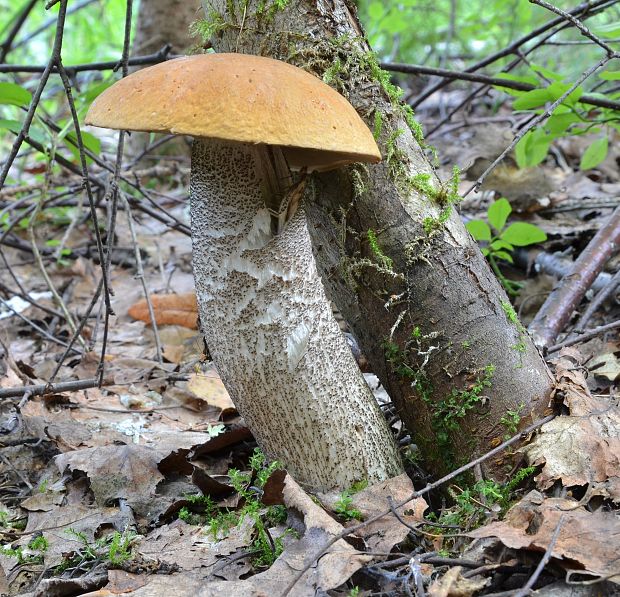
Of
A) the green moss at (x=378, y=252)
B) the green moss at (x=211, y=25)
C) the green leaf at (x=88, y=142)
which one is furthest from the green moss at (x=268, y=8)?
the green leaf at (x=88, y=142)

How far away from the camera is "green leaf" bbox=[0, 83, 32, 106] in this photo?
2.59 meters

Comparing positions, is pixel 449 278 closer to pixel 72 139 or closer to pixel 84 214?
pixel 72 139

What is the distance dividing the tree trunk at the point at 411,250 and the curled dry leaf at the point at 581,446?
108mm

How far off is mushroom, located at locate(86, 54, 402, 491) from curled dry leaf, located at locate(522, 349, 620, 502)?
0.61m

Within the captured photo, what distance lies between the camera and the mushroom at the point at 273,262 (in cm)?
174

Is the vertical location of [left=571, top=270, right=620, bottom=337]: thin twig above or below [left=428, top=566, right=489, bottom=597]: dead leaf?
above

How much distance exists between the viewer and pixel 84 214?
5.84 metres

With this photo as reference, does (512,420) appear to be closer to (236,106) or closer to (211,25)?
(236,106)

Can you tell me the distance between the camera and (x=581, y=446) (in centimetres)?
206

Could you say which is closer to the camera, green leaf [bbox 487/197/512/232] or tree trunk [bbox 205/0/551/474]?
tree trunk [bbox 205/0/551/474]

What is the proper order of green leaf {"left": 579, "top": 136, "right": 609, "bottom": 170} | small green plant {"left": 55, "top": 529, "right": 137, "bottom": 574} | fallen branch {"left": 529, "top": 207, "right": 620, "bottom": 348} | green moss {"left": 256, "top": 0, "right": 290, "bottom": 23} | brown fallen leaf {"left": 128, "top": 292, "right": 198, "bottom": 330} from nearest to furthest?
small green plant {"left": 55, "top": 529, "right": 137, "bottom": 574}, green moss {"left": 256, "top": 0, "right": 290, "bottom": 23}, fallen branch {"left": 529, "top": 207, "right": 620, "bottom": 348}, green leaf {"left": 579, "top": 136, "right": 609, "bottom": 170}, brown fallen leaf {"left": 128, "top": 292, "right": 198, "bottom": 330}

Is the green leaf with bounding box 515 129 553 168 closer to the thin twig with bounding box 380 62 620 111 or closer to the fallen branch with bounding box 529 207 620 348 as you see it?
the thin twig with bounding box 380 62 620 111

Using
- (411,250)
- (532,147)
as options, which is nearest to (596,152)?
(532,147)

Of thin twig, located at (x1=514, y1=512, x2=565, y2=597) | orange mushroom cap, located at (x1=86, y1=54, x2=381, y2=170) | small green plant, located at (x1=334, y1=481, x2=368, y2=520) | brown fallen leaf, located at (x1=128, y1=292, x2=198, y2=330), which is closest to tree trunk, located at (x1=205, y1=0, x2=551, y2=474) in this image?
orange mushroom cap, located at (x1=86, y1=54, x2=381, y2=170)
